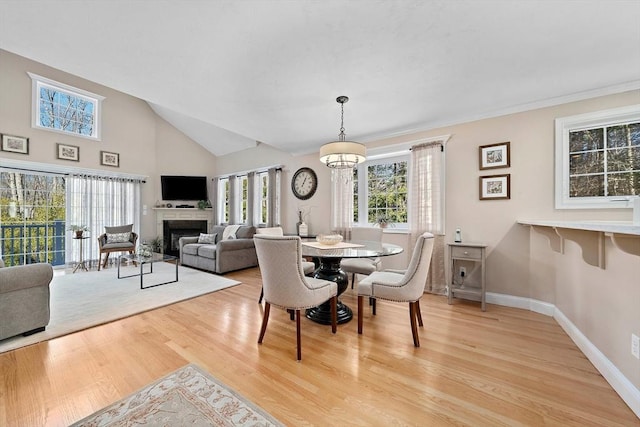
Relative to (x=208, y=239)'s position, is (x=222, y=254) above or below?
below

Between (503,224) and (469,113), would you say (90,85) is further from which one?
(503,224)

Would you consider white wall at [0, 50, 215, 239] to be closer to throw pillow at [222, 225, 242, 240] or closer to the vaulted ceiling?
throw pillow at [222, 225, 242, 240]

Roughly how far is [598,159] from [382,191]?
2416 mm

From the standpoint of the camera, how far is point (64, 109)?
505cm

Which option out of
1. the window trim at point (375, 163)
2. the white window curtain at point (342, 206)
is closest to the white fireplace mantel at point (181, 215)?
the white window curtain at point (342, 206)

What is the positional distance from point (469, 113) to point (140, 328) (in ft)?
14.5

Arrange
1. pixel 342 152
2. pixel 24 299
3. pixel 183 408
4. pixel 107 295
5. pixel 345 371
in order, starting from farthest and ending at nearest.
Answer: pixel 107 295, pixel 342 152, pixel 24 299, pixel 345 371, pixel 183 408

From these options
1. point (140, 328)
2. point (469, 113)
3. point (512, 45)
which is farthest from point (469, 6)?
point (140, 328)

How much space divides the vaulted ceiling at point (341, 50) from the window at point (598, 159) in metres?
0.29

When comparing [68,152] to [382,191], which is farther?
[68,152]

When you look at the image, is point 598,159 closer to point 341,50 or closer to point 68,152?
point 341,50

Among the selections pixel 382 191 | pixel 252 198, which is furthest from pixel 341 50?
pixel 252 198

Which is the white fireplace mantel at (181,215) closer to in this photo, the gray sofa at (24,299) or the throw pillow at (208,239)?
the throw pillow at (208,239)

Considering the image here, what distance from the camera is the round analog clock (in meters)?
4.92
